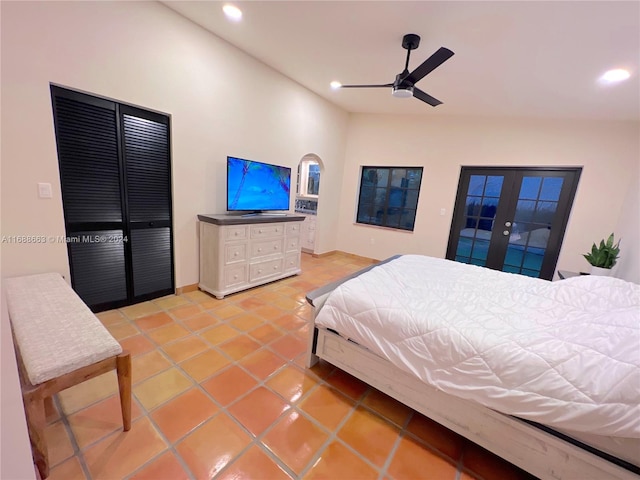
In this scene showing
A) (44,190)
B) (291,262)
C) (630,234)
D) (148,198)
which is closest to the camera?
(44,190)

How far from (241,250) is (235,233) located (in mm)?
234

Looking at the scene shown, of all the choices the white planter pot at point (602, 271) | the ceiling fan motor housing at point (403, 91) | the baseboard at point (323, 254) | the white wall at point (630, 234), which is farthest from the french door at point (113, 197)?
the white wall at point (630, 234)

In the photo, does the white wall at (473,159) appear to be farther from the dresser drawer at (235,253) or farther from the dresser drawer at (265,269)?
the dresser drawer at (235,253)

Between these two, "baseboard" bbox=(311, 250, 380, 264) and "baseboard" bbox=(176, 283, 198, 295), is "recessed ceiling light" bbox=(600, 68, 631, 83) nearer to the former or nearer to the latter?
"baseboard" bbox=(311, 250, 380, 264)

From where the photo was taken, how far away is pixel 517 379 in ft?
3.94

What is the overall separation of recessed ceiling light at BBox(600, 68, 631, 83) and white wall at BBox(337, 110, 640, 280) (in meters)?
1.19

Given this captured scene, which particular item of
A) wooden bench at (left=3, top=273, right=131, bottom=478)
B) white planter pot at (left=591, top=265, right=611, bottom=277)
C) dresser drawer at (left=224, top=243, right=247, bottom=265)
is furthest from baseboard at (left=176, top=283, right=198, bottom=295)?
white planter pot at (left=591, top=265, right=611, bottom=277)

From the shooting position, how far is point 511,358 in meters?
1.23

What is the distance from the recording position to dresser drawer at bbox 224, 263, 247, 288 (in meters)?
2.99

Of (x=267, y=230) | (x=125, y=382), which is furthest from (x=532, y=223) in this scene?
(x=125, y=382)

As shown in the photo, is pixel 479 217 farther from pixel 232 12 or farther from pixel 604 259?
pixel 232 12

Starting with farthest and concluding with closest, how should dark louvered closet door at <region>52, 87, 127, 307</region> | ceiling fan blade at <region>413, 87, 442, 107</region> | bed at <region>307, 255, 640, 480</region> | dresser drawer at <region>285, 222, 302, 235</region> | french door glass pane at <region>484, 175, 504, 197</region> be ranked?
french door glass pane at <region>484, 175, 504, 197</region> → dresser drawer at <region>285, 222, 302, 235</region> → ceiling fan blade at <region>413, 87, 442, 107</region> → dark louvered closet door at <region>52, 87, 127, 307</region> → bed at <region>307, 255, 640, 480</region>

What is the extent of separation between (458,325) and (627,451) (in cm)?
71

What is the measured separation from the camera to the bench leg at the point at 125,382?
134cm
